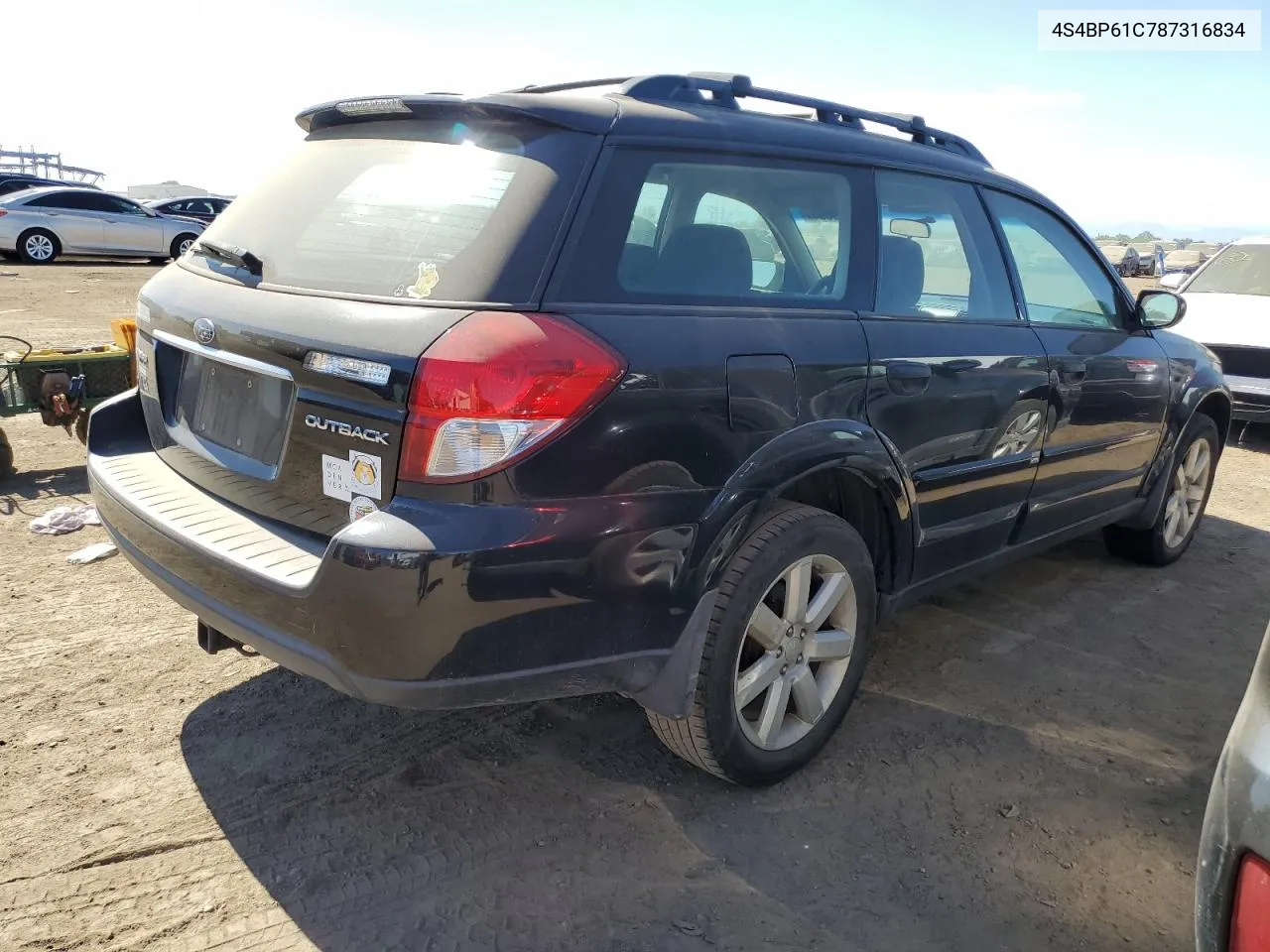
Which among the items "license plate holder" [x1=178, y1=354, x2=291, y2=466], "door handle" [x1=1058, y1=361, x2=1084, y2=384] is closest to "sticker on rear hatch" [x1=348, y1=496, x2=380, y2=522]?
"license plate holder" [x1=178, y1=354, x2=291, y2=466]

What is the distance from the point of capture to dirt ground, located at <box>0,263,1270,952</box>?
229 cm

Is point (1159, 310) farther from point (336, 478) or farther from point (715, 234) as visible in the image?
point (336, 478)

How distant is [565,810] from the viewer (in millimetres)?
2693

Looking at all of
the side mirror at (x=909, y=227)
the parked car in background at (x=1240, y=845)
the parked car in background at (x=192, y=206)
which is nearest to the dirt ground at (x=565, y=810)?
the parked car in background at (x=1240, y=845)

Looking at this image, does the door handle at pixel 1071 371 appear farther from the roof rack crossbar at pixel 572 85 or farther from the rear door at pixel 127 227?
the rear door at pixel 127 227

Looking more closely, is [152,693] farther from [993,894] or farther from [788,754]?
[993,894]

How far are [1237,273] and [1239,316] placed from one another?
0.99m

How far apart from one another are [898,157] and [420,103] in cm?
156

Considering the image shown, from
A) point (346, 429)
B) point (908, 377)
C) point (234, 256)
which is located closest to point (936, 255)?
point (908, 377)

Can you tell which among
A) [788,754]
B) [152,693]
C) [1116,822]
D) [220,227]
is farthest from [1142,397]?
[152,693]

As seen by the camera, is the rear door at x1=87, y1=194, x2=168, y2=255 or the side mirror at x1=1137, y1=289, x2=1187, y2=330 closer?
the side mirror at x1=1137, y1=289, x2=1187, y2=330

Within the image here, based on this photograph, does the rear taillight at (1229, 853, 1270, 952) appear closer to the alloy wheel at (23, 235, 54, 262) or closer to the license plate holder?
the license plate holder

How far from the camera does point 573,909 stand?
2.31 meters

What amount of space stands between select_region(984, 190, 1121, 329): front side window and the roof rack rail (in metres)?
0.35
